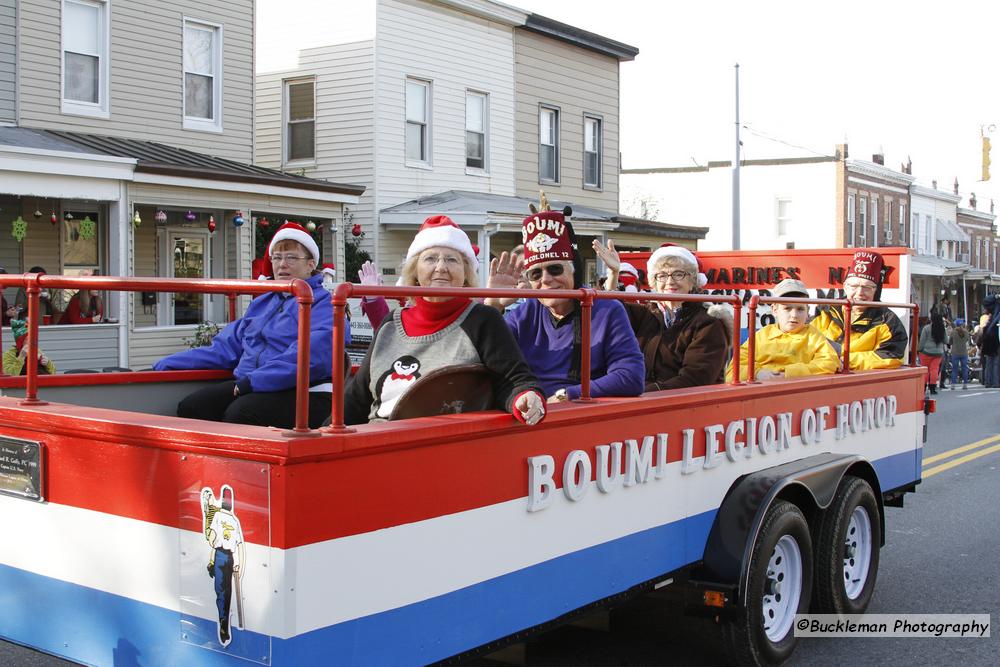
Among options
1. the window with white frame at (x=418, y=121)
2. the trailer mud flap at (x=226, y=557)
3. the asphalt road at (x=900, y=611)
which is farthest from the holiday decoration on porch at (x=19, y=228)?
the trailer mud flap at (x=226, y=557)

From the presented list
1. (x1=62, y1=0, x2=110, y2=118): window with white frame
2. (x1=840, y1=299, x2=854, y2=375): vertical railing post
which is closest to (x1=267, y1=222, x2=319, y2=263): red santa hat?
(x1=840, y1=299, x2=854, y2=375): vertical railing post

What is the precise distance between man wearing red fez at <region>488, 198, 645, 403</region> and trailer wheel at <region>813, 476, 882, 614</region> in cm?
161

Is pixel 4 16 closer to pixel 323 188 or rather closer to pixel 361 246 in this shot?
pixel 323 188

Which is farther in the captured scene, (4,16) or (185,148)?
(185,148)

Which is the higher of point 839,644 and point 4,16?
point 4,16

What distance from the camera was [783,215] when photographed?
4219cm

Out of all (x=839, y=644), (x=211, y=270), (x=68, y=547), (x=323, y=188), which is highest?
(x=323, y=188)

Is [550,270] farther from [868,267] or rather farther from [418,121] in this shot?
[418,121]

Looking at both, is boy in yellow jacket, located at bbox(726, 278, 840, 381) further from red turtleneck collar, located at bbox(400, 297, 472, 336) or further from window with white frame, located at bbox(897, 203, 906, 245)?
window with white frame, located at bbox(897, 203, 906, 245)

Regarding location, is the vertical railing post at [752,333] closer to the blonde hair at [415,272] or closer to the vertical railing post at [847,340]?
the vertical railing post at [847,340]

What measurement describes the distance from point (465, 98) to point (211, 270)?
7.15m

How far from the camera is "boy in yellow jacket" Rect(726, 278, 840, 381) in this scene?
19.4 ft

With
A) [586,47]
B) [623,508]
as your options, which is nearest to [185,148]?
[586,47]

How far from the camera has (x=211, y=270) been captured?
18625mm
